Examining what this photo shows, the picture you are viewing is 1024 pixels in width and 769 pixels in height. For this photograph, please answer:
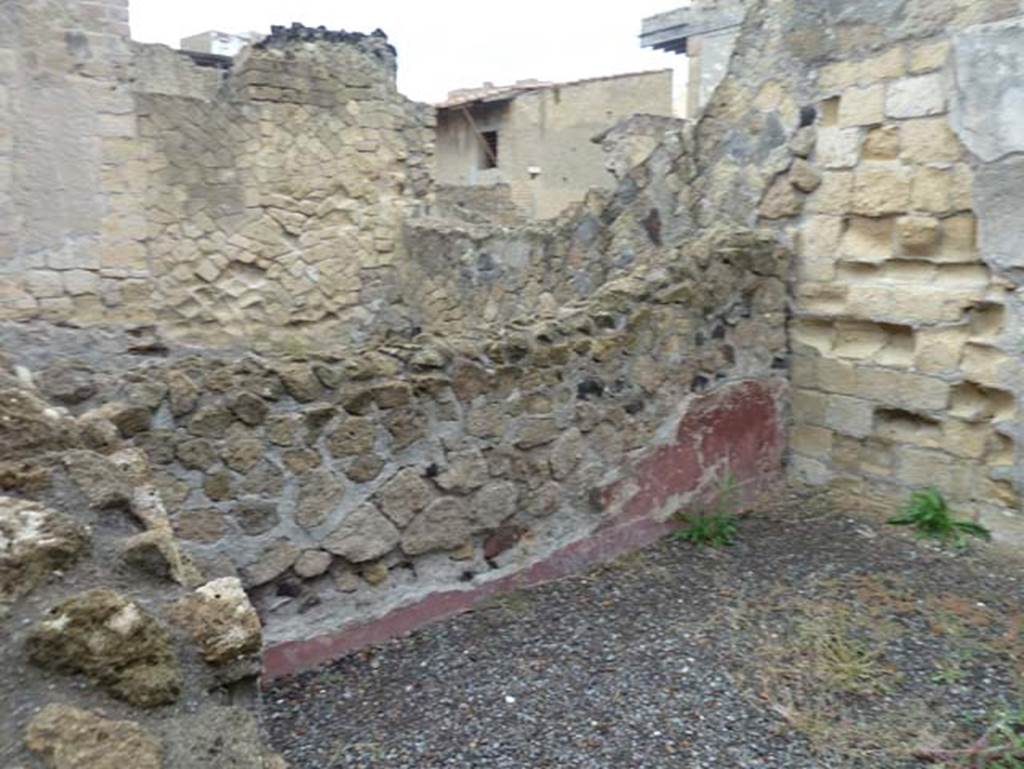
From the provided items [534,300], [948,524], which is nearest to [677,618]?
[948,524]

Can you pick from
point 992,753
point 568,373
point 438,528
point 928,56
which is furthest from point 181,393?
point 928,56

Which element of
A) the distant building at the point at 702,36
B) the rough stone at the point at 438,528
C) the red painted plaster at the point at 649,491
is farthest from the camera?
the distant building at the point at 702,36

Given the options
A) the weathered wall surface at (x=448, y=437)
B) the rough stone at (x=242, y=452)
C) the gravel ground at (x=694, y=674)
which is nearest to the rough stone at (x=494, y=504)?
the weathered wall surface at (x=448, y=437)

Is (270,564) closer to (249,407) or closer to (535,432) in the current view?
(249,407)

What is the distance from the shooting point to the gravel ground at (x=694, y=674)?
224cm

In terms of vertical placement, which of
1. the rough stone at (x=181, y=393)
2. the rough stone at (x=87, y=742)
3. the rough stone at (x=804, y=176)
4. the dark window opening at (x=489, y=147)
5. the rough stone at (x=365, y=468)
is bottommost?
the rough stone at (x=365, y=468)

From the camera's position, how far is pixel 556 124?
15062 millimetres

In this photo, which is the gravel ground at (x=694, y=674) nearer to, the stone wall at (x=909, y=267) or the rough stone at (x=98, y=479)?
the stone wall at (x=909, y=267)

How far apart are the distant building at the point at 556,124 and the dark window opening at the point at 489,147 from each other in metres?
0.16

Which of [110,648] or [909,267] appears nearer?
[110,648]

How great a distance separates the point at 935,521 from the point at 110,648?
3157mm

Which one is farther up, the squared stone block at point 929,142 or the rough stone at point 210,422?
the squared stone block at point 929,142

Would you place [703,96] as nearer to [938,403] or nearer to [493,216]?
[493,216]

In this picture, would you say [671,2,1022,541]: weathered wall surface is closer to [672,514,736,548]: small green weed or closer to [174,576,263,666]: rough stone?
[672,514,736,548]: small green weed
